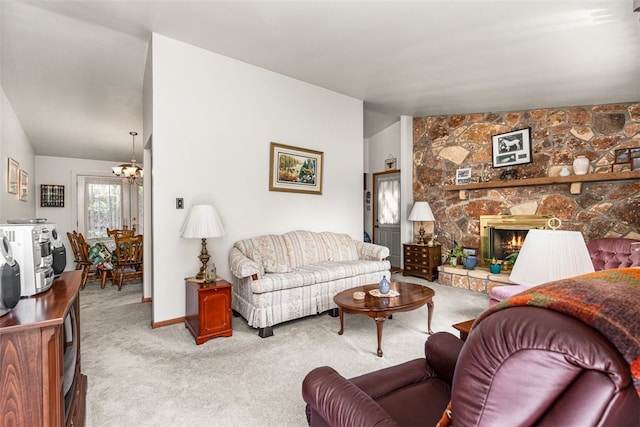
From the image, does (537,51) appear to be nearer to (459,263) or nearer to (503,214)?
(503,214)

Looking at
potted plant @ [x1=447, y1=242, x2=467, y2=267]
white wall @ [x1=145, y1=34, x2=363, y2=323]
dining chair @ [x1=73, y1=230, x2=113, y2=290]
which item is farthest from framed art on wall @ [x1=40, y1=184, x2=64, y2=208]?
potted plant @ [x1=447, y1=242, x2=467, y2=267]

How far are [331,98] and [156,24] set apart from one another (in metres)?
2.47

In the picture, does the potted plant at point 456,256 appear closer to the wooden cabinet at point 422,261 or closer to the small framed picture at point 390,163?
the wooden cabinet at point 422,261

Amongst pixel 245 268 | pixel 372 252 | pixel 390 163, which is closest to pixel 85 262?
pixel 245 268

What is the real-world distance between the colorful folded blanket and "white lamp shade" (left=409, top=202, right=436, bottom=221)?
4.77 metres

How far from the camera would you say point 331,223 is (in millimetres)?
4738

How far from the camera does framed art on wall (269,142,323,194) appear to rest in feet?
13.5

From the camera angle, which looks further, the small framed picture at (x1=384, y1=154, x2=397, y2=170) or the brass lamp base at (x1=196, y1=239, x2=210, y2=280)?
the small framed picture at (x1=384, y1=154, x2=397, y2=170)

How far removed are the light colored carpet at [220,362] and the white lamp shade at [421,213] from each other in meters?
1.93

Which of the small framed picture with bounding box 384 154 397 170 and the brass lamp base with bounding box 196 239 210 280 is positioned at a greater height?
the small framed picture with bounding box 384 154 397 170

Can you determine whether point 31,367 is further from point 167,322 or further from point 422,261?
point 422,261

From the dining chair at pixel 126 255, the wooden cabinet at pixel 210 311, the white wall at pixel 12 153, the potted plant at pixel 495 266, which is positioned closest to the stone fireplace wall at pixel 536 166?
the potted plant at pixel 495 266

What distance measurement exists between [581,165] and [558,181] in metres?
0.31

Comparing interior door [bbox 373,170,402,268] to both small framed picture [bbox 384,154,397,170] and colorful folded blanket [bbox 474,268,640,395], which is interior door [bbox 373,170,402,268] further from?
colorful folded blanket [bbox 474,268,640,395]
